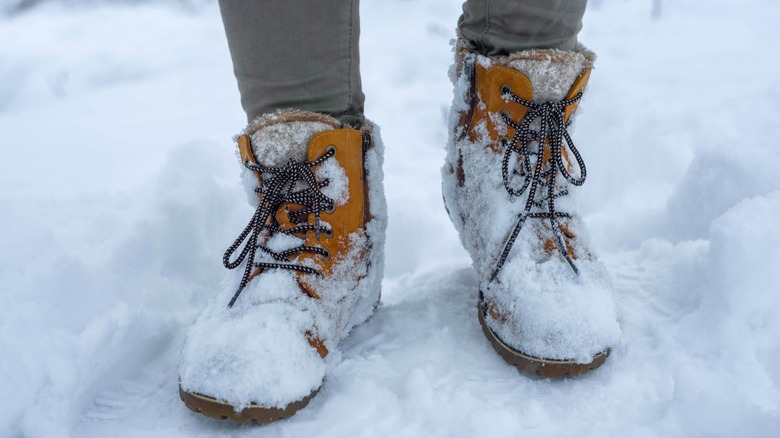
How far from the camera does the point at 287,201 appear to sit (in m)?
0.89

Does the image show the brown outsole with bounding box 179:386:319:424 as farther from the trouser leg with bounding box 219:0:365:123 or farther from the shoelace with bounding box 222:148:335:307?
the trouser leg with bounding box 219:0:365:123

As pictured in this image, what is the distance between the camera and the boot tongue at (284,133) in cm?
85

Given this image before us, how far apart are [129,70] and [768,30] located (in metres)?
2.73

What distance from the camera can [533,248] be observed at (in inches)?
35.4

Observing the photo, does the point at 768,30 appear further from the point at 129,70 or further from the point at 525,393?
the point at 129,70

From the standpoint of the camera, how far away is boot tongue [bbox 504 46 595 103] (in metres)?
0.87

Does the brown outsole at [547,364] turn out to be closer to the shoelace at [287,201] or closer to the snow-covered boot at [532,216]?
the snow-covered boot at [532,216]

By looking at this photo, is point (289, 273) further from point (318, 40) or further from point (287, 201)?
point (318, 40)

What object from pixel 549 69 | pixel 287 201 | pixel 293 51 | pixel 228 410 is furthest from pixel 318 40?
pixel 228 410

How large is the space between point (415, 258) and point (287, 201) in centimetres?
59

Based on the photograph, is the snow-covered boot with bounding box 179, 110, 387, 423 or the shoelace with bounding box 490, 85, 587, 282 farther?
the shoelace with bounding box 490, 85, 587, 282

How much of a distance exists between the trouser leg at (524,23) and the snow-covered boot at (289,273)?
248 millimetres

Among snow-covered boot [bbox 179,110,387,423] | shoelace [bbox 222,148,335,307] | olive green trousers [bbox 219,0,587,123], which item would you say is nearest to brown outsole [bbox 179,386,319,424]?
snow-covered boot [bbox 179,110,387,423]

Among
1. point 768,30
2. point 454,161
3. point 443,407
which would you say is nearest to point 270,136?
point 454,161
